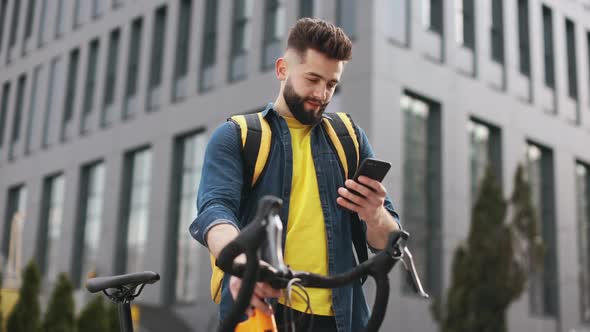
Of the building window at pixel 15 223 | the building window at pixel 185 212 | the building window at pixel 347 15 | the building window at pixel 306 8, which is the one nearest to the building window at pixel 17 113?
the building window at pixel 15 223

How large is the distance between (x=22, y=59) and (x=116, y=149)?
9516 millimetres

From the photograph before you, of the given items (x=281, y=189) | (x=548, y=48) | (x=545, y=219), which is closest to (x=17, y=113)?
(x=548, y=48)

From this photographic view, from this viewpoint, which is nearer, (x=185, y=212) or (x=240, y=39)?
(x=240, y=39)

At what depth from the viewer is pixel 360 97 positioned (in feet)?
67.2

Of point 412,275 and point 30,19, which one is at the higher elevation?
point 30,19

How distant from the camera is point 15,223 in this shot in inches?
1253

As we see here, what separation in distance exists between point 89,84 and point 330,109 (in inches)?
487

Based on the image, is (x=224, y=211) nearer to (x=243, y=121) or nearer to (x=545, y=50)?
(x=243, y=121)

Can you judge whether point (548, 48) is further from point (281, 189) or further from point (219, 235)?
point (219, 235)

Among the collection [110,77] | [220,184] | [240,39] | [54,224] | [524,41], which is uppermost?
[524,41]

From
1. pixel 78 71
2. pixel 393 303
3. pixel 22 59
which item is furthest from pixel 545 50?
pixel 22 59

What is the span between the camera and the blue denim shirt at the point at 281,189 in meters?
2.57

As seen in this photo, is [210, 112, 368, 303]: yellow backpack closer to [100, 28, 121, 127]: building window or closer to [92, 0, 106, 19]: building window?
[100, 28, 121, 127]: building window

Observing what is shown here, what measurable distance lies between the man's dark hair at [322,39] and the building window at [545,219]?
76.4 ft
